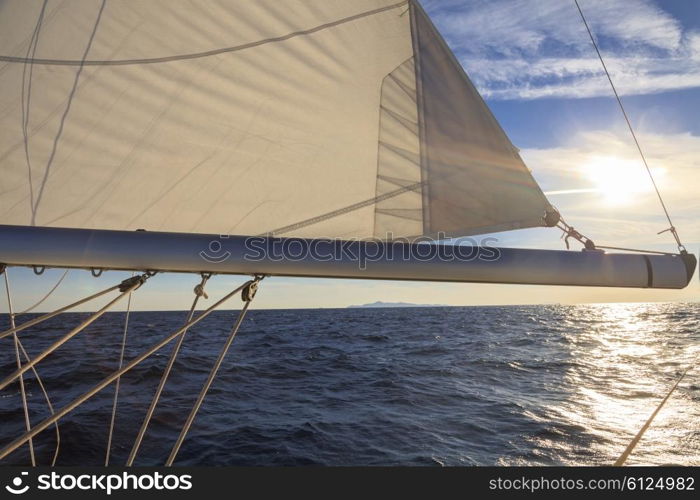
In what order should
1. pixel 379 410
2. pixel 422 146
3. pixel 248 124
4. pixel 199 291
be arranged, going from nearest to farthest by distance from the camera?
pixel 199 291
pixel 422 146
pixel 248 124
pixel 379 410

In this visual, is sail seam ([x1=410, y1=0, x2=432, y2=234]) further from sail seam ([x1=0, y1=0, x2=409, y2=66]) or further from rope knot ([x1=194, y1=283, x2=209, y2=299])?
rope knot ([x1=194, y1=283, x2=209, y2=299])

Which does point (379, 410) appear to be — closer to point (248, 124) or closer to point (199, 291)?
point (199, 291)

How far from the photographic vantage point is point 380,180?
267 cm

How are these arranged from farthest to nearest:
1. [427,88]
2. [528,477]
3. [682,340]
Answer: [682,340], [427,88], [528,477]

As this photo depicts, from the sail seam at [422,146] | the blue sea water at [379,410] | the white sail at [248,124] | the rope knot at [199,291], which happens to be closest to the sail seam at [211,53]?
the white sail at [248,124]

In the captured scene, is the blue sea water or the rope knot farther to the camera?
the blue sea water

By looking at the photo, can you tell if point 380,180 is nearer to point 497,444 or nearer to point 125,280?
point 125,280

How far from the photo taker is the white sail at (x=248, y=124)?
2402mm

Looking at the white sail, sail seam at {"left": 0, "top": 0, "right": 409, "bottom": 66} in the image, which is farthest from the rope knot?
sail seam at {"left": 0, "top": 0, "right": 409, "bottom": 66}

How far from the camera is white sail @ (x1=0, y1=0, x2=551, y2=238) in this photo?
2402 mm

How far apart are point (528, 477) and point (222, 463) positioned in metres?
5.08

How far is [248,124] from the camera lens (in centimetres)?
268

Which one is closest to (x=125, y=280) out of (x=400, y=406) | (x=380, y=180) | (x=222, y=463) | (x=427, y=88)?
(x=380, y=180)

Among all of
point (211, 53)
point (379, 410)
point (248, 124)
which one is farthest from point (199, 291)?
point (379, 410)
